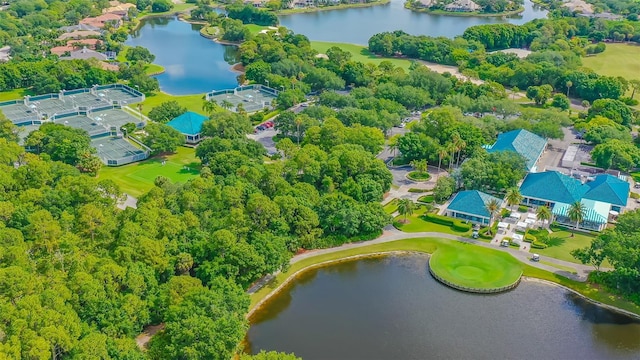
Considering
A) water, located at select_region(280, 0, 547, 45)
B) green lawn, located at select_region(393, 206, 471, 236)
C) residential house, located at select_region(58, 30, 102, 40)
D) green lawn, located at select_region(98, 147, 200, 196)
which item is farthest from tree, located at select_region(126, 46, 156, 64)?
green lawn, located at select_region(393, 206, 471, 236)

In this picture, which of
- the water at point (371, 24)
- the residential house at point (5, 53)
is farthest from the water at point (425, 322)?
the water at point (371, 24)

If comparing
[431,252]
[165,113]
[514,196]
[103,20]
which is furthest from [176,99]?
[103,20]

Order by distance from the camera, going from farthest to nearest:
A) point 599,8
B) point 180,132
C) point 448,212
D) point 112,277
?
point 599,8 → point 180,132 → point 448,212 → point 112,277

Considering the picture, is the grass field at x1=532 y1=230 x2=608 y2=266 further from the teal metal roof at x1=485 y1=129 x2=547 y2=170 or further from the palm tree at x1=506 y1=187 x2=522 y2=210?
the teal metal roof at x1=485 y1=129 x2=547 y2=170

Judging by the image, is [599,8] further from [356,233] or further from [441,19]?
[356,233]

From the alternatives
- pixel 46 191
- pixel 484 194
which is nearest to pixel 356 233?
pixel 484 194

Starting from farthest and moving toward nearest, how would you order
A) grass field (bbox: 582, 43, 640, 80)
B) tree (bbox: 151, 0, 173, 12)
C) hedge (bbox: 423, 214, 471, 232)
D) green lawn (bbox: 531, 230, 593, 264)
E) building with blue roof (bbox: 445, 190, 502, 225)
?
1. tree (bbox: 151, 0, 173, 12)
2. grass field (bbox: 582, 43, 640, 80)
3. building with blue roof (bbox: 445, 190, 502, 225)
4. hedge (bbox: 423, 214, 471, 232)
5. green lawn (bbox: 531, 230, 593, 264)
